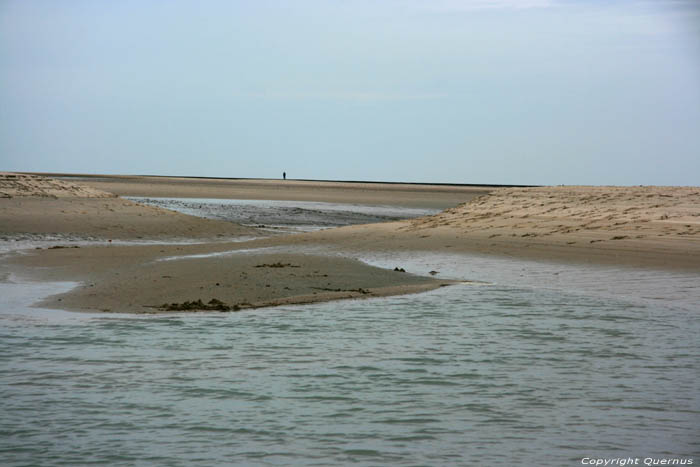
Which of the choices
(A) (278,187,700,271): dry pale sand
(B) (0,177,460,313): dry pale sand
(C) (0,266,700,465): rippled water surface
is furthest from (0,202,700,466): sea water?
(A) (278,187,700,271): dry pale sand

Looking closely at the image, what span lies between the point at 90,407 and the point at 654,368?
4.67 m

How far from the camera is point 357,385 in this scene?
658 cm

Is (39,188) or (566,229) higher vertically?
(39,188)

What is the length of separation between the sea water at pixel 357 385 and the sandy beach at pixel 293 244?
51.9 inches

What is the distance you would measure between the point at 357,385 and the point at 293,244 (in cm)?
1267

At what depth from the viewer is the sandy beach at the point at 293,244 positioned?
1194 cm

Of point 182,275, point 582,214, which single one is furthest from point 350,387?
point 582,214

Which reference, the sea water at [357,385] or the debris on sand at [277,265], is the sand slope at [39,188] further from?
the sea water at [357,385]

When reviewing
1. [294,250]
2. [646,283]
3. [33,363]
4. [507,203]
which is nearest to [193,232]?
[294,250]

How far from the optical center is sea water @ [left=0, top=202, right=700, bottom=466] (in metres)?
5.14

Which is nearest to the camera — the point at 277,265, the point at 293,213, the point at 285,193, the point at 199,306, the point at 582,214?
the point at 199,306

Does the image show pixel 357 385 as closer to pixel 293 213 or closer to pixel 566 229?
pixel 566 229

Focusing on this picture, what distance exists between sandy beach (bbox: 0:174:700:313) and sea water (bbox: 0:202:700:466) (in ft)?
4.32

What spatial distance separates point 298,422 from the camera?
564 centimetres
